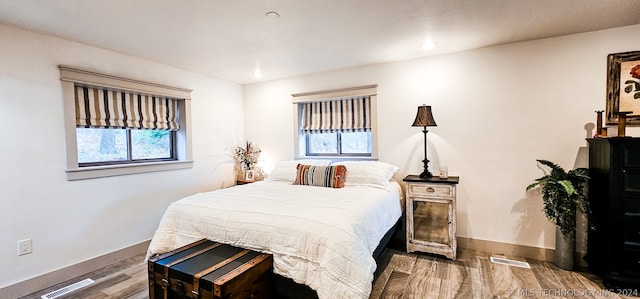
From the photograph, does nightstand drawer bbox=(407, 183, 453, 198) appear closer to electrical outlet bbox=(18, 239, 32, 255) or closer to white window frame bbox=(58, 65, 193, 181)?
white window frame bbox=(58, 65, 193, 181)

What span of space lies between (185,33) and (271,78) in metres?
1.81

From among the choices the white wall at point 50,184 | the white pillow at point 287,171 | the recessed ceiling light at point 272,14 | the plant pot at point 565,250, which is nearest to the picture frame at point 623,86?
the plant pot at point 565,250

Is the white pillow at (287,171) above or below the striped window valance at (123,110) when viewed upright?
below

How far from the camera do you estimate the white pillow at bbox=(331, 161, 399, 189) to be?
10.2 ft

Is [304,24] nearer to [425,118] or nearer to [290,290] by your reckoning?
[425,118]

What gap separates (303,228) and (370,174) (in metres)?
1.45

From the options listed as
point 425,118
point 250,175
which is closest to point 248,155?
point 250,175

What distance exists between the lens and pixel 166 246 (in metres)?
2.37

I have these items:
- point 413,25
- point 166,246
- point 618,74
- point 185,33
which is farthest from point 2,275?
point 618,74

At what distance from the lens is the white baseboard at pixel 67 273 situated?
2352 mm

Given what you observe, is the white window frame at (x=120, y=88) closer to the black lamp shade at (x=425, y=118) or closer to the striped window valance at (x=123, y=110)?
the striped window valance at (x=123, y=110)

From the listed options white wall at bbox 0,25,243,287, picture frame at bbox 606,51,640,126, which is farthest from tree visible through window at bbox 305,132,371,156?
picture frame at bbox 606,51,640,126

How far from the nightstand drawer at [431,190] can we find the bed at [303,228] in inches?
8.8

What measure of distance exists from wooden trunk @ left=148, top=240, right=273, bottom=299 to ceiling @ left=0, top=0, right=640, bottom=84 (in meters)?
1.76
